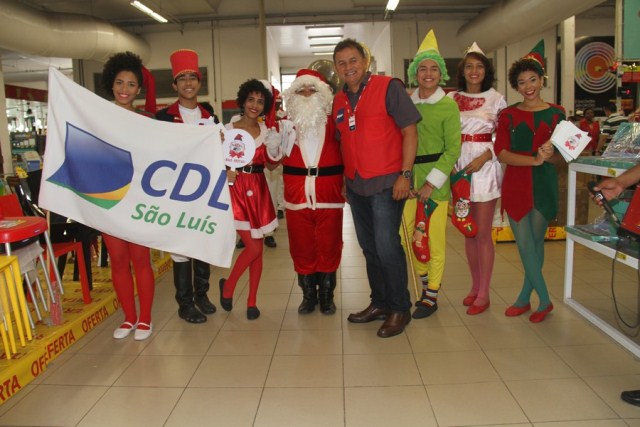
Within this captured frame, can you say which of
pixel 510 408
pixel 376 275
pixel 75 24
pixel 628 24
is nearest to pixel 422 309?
pixel 376 275

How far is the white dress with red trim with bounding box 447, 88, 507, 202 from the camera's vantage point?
3195 mm

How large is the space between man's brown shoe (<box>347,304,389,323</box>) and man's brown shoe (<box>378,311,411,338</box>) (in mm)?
184

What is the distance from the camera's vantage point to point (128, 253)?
9.89 ft

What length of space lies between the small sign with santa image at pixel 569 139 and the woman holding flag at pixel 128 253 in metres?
2.37

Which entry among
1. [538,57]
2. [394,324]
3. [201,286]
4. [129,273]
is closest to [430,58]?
[538,57]

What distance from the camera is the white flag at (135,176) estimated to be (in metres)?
2.71

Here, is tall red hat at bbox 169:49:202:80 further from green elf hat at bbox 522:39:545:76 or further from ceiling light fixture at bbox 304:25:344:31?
ceiling light fixture at bbox 304:25:344:31

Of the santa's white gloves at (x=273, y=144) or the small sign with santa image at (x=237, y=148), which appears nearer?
the small sign with santa image at (x=237, y=148)

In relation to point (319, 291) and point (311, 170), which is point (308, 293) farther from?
point (311, 170)

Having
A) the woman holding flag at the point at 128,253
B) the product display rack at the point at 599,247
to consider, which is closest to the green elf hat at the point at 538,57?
the product display rack at the point at 599,247

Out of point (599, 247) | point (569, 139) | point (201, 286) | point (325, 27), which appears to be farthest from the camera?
point (325, 27)

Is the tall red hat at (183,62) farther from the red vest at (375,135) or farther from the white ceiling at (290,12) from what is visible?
the white ceiling at (290,12)

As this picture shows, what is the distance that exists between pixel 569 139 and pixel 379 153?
101cm

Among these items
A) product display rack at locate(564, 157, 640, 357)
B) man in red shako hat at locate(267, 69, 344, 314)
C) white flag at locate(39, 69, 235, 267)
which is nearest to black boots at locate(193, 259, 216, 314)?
white flag at locate(39, 69, 235, 267)
